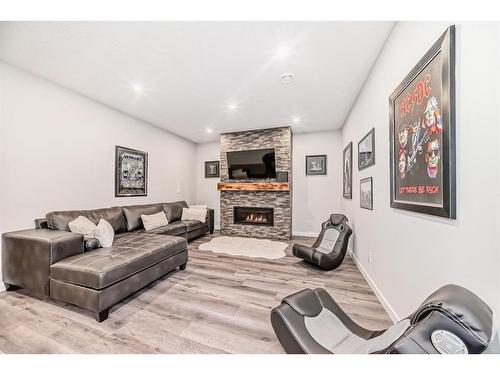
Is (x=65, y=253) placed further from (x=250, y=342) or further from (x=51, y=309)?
(x=250, y=342)

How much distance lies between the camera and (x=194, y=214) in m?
4.78

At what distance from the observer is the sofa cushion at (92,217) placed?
2.47 metres

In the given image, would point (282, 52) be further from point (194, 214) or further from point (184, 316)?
point (194, 214)

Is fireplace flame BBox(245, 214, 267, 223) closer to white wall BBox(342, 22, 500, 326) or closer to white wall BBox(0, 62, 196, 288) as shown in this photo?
white wall BBox(0, 62, 196, 288)

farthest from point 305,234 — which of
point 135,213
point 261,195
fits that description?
point 135,213

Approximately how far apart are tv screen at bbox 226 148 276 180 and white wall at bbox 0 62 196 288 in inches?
86.4

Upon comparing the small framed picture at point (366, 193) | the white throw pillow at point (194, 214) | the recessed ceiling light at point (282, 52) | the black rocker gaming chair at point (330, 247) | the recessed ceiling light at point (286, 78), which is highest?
the recessed ceiling light at point (282, 52)

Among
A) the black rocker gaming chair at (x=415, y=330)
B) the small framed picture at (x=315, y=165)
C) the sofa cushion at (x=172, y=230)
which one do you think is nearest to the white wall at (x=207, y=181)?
the sofa cushion at (x=172, y=230)

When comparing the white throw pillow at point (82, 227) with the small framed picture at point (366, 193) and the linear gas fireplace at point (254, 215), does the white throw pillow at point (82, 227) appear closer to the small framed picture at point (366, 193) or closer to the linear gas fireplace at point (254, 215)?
the linear gas fireplace at point (254, 215)

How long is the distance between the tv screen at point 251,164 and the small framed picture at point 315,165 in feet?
3.38

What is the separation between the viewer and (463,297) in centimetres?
78

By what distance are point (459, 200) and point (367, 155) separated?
1.62 meters

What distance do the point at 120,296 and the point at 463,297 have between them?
8.23 ft

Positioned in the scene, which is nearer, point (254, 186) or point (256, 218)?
point (254, 186)
